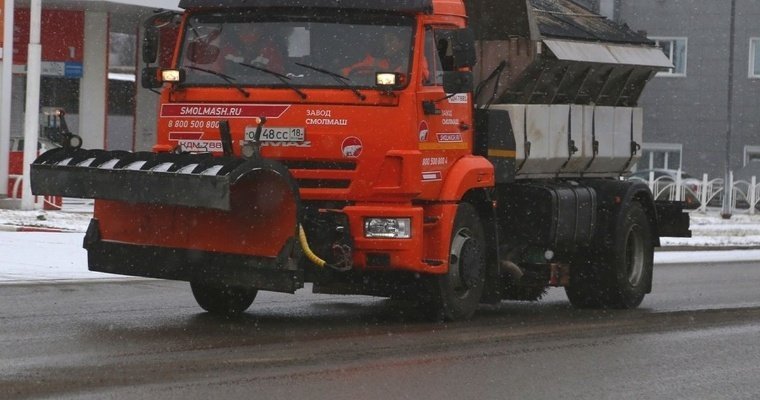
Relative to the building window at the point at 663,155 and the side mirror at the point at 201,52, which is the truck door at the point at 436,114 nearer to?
the side mirror at the point at 201,52

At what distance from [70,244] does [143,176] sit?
30.7ft

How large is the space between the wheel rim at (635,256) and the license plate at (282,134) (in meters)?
5.15

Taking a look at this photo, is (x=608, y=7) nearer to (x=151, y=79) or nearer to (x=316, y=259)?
(x=151, y=79)

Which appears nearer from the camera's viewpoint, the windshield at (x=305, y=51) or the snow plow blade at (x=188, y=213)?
the snow plow blade at (x=188, y=213)

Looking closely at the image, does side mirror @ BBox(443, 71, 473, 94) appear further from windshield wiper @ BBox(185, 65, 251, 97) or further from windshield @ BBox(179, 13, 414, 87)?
windshield wiper @ BBox(185, 65, 251, 97)

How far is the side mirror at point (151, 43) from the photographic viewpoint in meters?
12.6

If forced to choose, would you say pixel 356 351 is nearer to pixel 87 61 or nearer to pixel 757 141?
pixel 87 61

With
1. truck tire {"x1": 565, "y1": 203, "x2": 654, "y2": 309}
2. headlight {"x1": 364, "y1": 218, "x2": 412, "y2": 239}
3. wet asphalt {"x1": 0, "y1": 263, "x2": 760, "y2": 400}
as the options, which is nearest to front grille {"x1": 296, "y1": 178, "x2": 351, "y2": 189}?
headlight {"x1": 364, "y1": 218, "x2": 412, "y2": 239}

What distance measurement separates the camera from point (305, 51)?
39.7ft

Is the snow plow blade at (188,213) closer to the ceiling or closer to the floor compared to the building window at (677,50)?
closer to the floor

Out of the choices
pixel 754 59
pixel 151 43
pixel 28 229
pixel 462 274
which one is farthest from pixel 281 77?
pixel 754 59

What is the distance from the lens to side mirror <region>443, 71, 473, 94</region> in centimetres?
1208

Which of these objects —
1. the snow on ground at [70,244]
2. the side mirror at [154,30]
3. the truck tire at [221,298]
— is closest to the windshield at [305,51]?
the side mirror at [154,30]

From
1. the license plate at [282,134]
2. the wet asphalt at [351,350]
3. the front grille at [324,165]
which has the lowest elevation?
the wet asphalt at [351,350]
